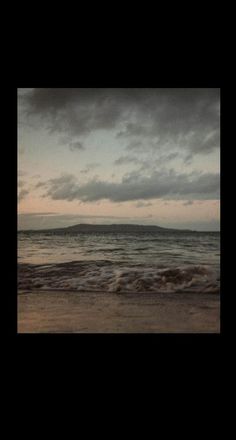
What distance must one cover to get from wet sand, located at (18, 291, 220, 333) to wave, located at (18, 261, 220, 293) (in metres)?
0.34

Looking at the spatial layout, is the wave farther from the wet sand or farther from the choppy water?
the wet sand

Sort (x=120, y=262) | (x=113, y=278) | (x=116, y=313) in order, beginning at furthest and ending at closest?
(x=120, y=262) → (x=113, y=278) → (x=116, y=313)

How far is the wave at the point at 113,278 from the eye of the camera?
202 inches

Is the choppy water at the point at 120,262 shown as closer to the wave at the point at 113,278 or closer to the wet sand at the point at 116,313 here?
the wave at the point at 113,278

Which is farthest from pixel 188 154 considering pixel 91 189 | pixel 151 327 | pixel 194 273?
pixel 151 327

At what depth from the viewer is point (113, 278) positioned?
5.88m

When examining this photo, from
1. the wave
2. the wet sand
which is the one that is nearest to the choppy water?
the wave

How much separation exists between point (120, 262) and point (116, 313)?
10.4ft

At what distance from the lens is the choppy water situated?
537cm

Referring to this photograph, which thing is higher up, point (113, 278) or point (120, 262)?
point (120, 262)

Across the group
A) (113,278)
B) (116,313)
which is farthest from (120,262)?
(116,313)

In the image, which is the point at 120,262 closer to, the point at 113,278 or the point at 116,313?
the point at 113,278

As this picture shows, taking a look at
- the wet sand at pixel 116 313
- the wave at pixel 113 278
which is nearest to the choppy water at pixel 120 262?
the wave at pixel 113 278
